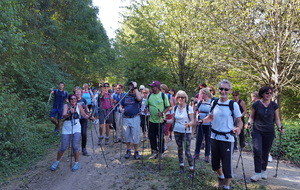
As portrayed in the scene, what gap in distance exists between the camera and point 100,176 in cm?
539

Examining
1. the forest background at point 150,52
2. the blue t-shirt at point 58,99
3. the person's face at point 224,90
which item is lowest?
the blue t-shirt at point 58,99

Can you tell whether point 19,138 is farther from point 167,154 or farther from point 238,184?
point 238,184

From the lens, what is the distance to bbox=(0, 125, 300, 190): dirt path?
4.90 m

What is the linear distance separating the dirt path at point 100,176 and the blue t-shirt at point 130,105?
1341 mm

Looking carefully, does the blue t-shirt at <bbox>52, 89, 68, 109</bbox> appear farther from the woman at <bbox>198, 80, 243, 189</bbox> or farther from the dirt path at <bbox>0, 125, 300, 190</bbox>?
the woman at <bbox>198, 80, 243, 189</bbox>

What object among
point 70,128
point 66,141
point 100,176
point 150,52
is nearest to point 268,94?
point 100,176

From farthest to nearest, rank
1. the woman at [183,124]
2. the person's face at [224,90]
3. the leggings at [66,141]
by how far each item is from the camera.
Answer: the leggings at [66,141] → the woman at [183,124] → the person's face at [224,90]

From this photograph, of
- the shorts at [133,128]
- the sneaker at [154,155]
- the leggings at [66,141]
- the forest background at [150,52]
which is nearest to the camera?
the leggings at [66,141]

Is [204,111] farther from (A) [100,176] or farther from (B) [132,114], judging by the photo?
(A) [100,176]

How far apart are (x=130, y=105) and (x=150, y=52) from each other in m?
10.1

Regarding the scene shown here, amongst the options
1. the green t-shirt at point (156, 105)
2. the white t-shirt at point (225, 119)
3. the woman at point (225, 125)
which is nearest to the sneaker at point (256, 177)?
the woman at point (225, 125)

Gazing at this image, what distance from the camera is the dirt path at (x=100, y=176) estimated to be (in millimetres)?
4898

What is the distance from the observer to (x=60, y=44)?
14352 mm

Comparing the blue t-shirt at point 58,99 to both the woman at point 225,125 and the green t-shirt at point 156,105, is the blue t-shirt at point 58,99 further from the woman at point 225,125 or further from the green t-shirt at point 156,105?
the woman at point 225,125
